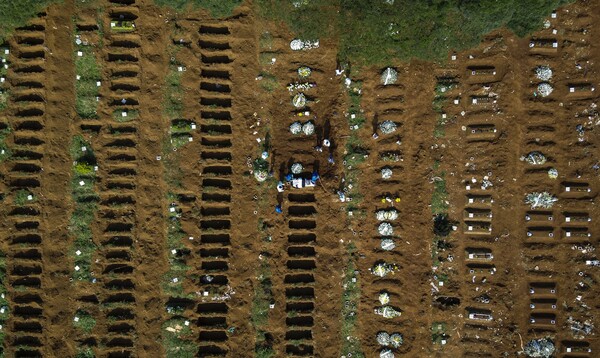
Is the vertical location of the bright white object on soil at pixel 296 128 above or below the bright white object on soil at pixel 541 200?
above

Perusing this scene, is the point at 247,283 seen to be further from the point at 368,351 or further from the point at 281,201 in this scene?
the point at 368,351

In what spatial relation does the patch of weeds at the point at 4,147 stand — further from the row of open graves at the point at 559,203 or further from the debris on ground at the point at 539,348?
the debris on ground at the point at 539,348

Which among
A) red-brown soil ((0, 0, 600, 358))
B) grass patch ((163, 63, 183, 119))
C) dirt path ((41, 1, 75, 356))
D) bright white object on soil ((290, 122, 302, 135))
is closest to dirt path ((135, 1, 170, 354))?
red-brown soil ((0, 0, 600, 358))

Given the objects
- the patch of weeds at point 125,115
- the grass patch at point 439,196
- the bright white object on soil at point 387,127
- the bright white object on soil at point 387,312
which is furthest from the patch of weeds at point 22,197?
the grass patch at point 439,196

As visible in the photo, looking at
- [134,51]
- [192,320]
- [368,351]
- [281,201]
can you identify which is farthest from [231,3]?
[368,351]

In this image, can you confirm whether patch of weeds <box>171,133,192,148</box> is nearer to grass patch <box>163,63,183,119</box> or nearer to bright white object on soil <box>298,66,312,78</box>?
grass patch <box>163,63,183,119</box>

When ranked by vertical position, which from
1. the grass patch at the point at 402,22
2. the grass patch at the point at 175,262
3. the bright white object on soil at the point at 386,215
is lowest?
the grass patch at the point at 175,262

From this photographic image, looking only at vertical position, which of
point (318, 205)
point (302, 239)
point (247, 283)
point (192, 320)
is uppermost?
point (318, 205)

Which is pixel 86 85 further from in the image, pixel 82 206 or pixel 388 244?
pixel 388 244

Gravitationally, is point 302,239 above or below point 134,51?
below
